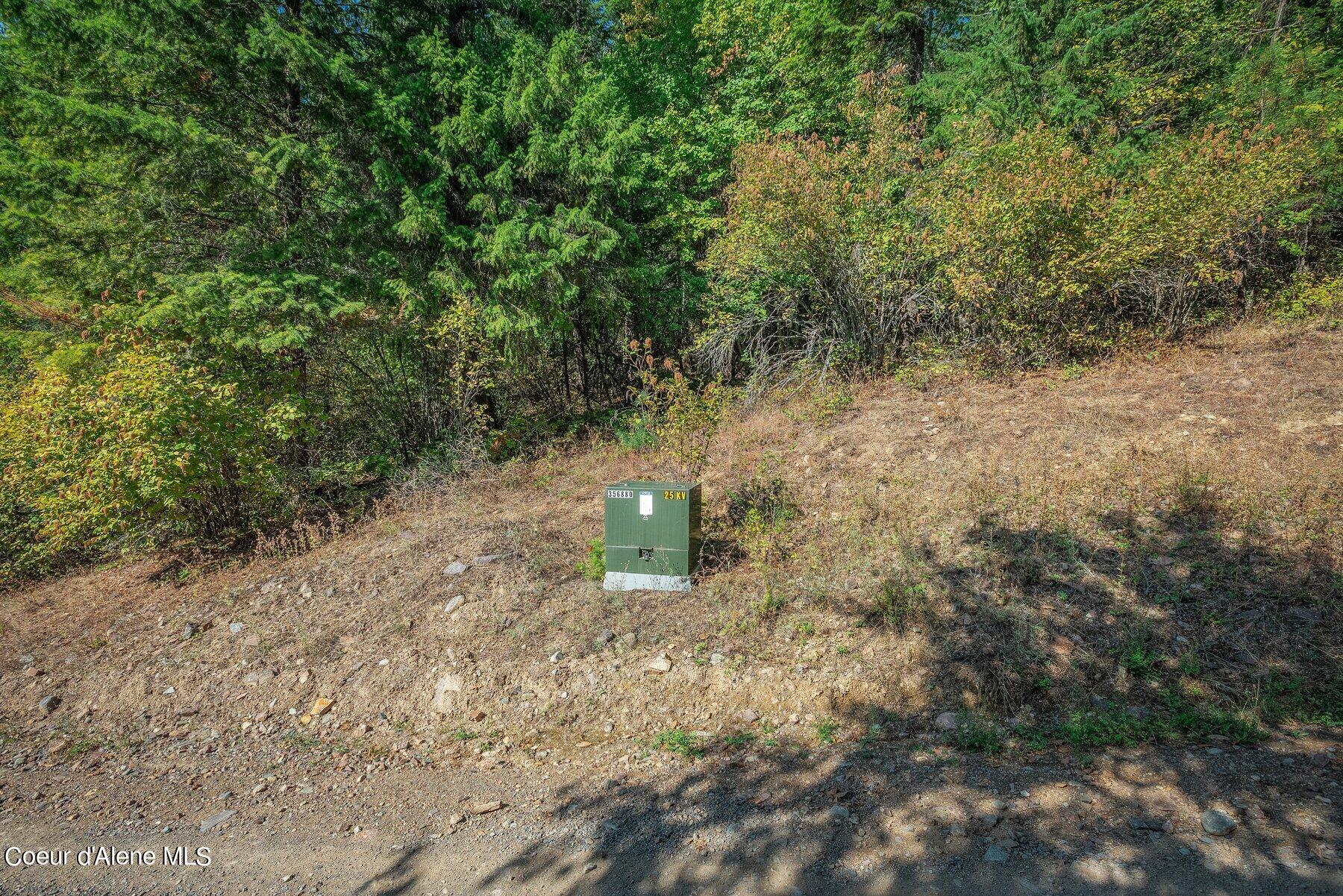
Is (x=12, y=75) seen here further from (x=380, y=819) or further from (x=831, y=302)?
A: (x=831, y=302)

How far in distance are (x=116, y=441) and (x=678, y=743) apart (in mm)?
6941

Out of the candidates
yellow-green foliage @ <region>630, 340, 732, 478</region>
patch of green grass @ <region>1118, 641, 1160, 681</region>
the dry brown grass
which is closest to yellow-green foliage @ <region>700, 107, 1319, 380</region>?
the dry brown grass

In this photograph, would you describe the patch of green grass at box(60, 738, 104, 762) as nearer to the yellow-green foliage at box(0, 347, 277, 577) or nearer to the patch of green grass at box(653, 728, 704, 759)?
the yellow-green foliage at box(0, 347, 277, 577)

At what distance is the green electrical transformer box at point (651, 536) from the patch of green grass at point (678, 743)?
157 cm

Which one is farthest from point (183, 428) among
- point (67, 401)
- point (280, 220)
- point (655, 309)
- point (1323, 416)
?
point (1323, 416)

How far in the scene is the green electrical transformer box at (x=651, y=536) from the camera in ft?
18.2

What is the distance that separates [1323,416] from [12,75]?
16007 millimetres

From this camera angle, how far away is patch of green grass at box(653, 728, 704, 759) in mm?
4090

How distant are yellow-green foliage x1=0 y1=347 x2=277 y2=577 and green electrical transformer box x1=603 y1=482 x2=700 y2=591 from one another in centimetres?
516

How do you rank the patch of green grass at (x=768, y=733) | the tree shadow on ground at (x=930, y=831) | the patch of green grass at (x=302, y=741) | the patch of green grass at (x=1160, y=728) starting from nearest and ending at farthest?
the tree shadow on ground at (x=930, y=831) → the patch of green grass at (x=1160, y=728) → the patch of green grass at (x=768, y=733) → the patch of green grass at (x=302, y=741)

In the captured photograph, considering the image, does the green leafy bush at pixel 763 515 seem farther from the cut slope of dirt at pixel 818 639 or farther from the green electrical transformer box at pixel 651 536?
the green electrical transformer box at pixel 651 536

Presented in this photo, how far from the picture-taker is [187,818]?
402 centimetres

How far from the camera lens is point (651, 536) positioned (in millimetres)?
5684

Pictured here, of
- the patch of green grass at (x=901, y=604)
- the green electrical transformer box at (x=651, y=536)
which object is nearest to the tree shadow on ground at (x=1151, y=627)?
the patch of green grass at (x=901, y=604)
